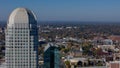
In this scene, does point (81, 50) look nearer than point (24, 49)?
No

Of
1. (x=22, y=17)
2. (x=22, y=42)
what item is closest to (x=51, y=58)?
(x=22, y=42)

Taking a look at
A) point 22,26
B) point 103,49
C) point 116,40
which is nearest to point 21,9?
point 22,26

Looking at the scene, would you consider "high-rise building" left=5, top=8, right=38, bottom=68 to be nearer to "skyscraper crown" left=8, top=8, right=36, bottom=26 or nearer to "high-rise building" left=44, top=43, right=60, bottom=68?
"skyscraper crown" left=8, top=8, right=36, bottom=26

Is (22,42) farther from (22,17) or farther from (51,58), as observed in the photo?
(51,58)

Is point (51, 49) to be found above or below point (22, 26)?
below

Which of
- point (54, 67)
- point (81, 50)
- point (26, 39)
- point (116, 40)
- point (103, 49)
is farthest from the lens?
point (116, 40)

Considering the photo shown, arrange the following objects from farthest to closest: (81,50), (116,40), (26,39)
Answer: (116,40) < (81,50) < (26,39)

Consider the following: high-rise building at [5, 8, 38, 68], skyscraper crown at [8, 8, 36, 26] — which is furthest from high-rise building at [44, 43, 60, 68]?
skyscraper crown at [8, 8, 36, 26]

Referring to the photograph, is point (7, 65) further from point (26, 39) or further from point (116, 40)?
point (116, 40)

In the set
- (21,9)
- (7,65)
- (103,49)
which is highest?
(21,9)
